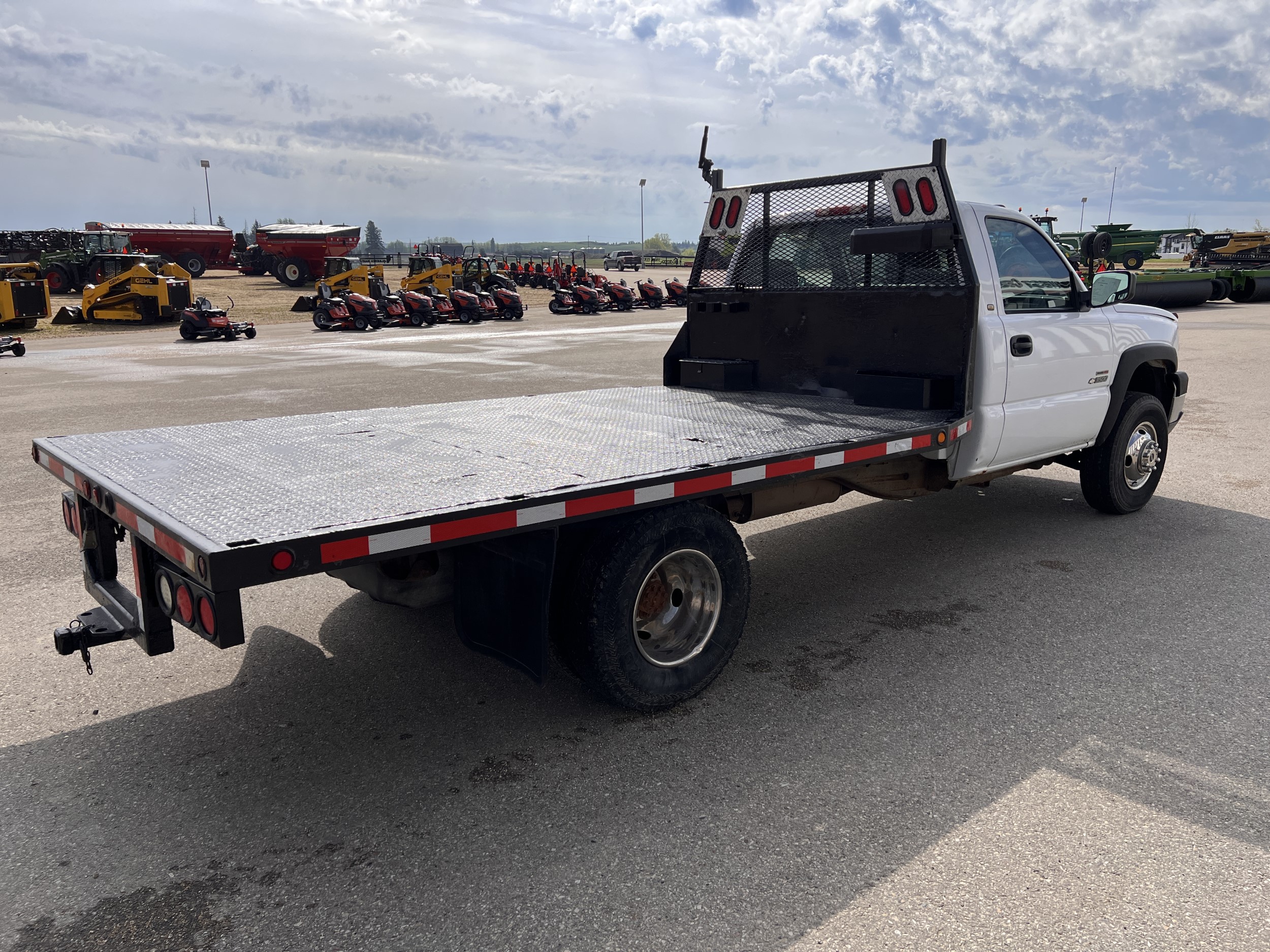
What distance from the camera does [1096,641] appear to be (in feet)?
14.8

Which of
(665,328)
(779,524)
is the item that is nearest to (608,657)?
(779,524)

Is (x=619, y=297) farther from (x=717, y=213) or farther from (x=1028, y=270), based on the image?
(x=1028, y=270)

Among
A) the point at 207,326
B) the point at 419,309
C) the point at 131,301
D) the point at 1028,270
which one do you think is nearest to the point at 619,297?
the point at 419,309

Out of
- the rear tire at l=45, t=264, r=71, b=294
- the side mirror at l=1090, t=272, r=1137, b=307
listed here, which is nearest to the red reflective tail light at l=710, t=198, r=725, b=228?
the side mirror at l=1090, t=272, r=1137, b=307

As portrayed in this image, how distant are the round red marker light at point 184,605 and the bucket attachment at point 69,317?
28.0 meters

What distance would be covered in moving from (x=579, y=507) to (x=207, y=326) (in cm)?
2208

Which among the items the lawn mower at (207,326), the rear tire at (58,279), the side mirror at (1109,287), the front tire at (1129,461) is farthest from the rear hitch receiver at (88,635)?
the rear tire at (58,279)

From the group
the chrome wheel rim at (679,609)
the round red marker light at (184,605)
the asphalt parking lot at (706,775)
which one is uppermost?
the round red marker light at (184,605)

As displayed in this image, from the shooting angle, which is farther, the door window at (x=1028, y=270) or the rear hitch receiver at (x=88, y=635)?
the door window at (x=1028, y=270)

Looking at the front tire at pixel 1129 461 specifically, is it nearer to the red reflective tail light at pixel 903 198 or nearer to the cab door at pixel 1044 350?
the cab door at pixel 1044 350

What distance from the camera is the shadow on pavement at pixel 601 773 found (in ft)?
8.73

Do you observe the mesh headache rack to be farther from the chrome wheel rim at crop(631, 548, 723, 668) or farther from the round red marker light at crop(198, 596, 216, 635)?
the round red marker light at crop(198, 596, 216, 635)

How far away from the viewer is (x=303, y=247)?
4419 cm

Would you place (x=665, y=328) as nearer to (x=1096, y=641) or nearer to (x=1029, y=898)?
(x=1096, y=641)
